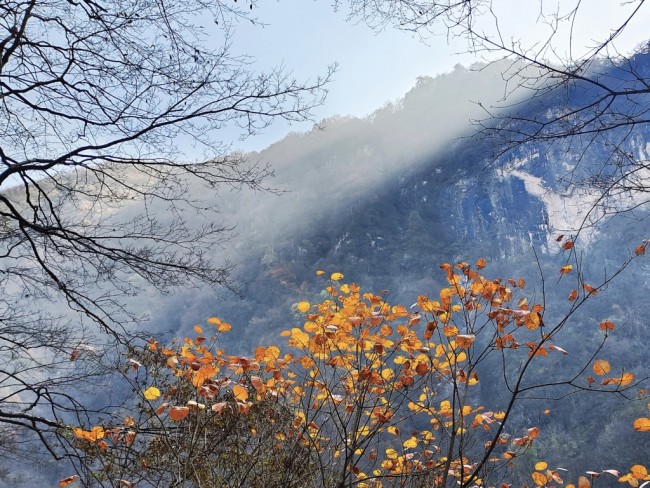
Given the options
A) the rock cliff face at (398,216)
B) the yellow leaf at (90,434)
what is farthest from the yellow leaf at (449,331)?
the rock cliff face at (398,216)

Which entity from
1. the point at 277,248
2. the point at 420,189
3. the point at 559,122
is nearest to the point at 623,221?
the point at 420,189

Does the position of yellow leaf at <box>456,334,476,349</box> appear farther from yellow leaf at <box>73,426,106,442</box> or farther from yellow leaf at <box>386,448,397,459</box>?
yellow leaf at <box>73,426,106,442</box>

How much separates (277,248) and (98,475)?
51.3 m

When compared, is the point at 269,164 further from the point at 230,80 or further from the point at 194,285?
the point at 194,285

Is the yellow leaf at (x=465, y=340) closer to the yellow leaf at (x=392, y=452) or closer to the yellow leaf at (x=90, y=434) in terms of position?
the yellow leaf at (x=392, y=452)

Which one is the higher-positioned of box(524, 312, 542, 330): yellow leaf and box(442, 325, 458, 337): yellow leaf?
box(442, 325, 458, 337): yellow leaf

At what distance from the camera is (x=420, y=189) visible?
58.5 meters

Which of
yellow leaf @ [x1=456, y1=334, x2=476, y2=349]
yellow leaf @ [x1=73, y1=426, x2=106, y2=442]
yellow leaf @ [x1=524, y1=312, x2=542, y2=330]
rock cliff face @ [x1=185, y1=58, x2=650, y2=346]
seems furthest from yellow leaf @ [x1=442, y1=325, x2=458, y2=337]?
rock cliff face @ [x1=185, y1=58, x2=650, y2=346]

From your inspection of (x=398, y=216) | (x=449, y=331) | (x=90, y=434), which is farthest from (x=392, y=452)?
(x=398, y=216)

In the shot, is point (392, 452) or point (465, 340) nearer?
point (465, 340)

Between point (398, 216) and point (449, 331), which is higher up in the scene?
point (398, 216)

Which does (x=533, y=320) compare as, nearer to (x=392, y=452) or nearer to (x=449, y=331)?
(x=449, y=331)

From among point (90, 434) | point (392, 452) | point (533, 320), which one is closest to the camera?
point (533, 320)

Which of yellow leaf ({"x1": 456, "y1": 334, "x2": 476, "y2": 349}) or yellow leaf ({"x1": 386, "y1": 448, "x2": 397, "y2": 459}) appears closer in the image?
yellow leaf ({"x1": 456, "y1": 334, "x2": 476, "y2": 349})
